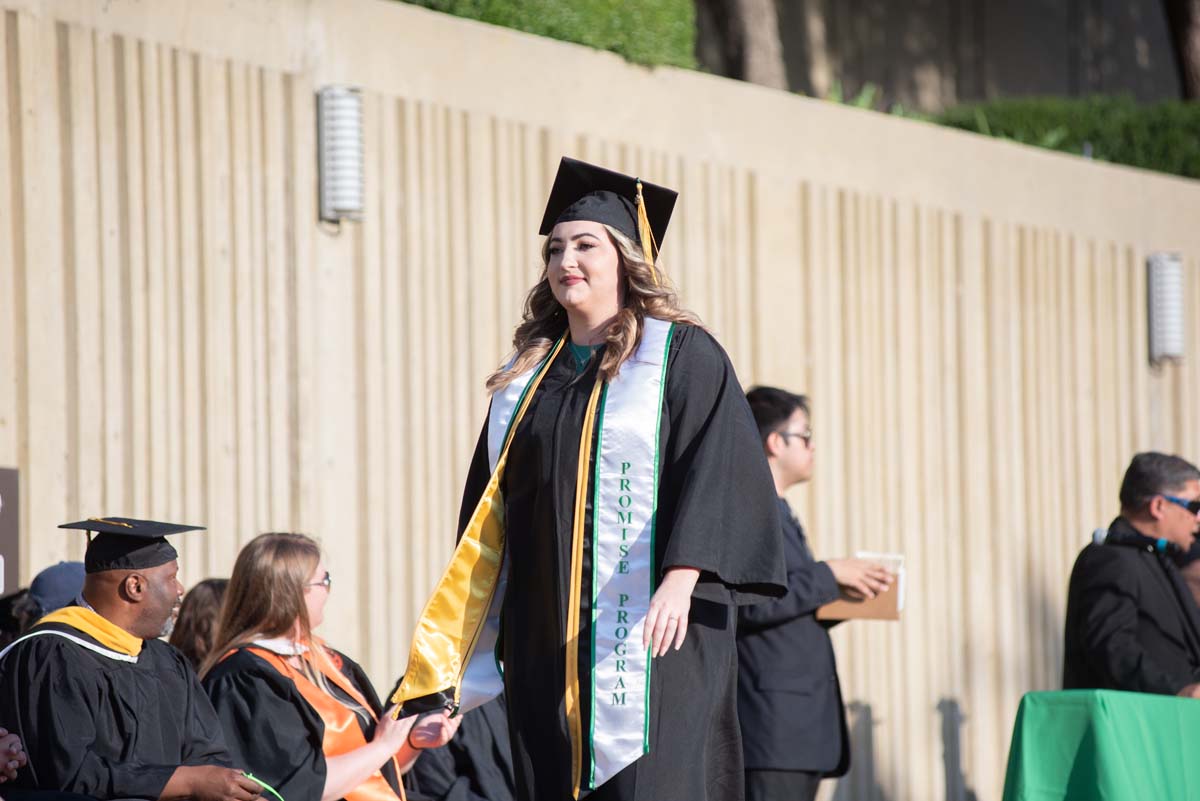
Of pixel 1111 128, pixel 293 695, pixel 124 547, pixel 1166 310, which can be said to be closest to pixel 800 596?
pixel 293 695

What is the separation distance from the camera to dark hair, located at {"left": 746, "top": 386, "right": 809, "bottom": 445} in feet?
19.6

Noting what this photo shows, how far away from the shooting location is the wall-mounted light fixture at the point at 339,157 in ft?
22.3

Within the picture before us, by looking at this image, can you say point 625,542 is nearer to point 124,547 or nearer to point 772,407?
point 124,547

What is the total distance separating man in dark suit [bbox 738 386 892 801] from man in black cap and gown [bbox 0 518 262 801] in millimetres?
1886

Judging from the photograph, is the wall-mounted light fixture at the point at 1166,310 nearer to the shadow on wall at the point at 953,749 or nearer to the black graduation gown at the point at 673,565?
the shadow on wall at the point at 953,749

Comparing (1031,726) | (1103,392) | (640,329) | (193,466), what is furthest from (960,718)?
(640,329)

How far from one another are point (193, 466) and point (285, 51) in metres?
1.62

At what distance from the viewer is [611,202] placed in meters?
4.05

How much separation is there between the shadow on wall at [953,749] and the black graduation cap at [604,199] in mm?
5570

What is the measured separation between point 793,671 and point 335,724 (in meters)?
1.59

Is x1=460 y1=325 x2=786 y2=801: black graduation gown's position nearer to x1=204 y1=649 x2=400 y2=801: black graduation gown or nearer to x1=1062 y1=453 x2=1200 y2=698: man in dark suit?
x1=204 y1=649 x2=400 y2=801: black graduation gown

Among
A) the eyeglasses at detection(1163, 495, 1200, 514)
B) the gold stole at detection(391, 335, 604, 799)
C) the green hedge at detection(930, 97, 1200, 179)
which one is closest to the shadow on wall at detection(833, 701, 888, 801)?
the eyeglasses at detection(1163, 495, 1200, 514)

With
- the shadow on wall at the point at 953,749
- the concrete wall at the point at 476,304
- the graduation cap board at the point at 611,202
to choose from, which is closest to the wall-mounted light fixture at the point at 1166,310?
the concrete wall at the point at 476,304

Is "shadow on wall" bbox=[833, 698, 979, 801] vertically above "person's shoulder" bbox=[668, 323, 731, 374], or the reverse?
"person's shoulder" bbox=[668, 323, 731, 374]
